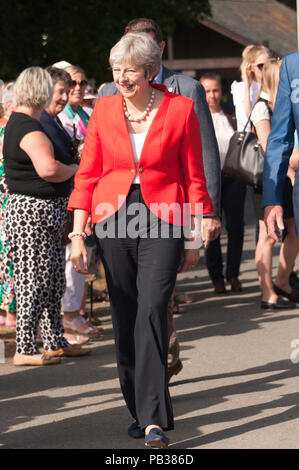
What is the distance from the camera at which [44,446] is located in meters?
5.46

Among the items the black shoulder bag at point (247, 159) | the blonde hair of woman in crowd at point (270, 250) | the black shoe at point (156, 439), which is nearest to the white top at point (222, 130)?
the blonde hair of woman in crowd at point (270, 250)

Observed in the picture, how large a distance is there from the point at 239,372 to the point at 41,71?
2390 millimetres

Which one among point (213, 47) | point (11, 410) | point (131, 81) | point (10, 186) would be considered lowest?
point (11, 410)

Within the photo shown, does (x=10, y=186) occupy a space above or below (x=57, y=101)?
below

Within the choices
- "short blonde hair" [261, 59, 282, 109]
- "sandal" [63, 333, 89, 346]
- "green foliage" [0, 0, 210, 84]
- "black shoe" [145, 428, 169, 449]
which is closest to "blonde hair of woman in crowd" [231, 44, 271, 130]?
"short blonde hair" [261, 59, 282, 109]

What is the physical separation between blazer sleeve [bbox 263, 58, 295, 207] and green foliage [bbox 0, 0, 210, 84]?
19645 millimetres

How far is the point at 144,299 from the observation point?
535 cm

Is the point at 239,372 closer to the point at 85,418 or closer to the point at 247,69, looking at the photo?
the point at 85,418

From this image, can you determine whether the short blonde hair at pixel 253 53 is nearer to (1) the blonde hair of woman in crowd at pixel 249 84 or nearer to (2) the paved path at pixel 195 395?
(1) the blonde hair of woman in crowd at pixel 249 84

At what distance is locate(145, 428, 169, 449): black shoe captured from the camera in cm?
523

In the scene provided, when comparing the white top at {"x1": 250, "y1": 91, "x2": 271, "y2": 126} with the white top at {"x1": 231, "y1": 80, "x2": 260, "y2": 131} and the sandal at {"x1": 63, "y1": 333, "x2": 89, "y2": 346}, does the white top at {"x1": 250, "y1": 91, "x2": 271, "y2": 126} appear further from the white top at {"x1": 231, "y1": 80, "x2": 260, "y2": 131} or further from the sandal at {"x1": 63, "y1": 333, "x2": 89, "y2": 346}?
the sandal at {"x1": 63, "y1": 333, "x2": 89, "y2": 346}

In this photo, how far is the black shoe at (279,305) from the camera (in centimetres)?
962

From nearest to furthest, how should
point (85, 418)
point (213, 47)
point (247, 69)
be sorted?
point (85, 418), point (247, 69), point (213, 47)

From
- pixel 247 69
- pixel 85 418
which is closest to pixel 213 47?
pixel 247 69
